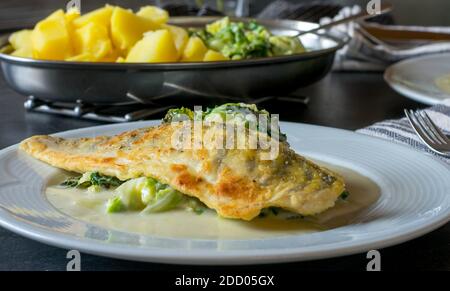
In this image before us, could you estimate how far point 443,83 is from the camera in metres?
2.54

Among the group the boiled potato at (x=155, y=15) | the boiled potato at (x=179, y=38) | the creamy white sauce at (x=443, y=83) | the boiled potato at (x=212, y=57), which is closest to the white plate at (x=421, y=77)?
the creamy white sauce at (x=443, y=83)

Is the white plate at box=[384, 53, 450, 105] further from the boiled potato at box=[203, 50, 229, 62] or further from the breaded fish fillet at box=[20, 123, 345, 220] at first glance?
the breaded fish fillet at box=[20, 123, 345, 220]

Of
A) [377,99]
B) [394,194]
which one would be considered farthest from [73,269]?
[377,99]

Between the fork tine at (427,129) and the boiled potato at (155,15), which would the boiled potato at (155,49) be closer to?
the boiled potato at (155,15)

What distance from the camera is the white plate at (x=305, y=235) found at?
1069mm

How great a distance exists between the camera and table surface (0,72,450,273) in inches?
47.5

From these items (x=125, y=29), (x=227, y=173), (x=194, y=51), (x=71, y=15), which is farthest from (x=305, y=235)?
(x=71, y=15)

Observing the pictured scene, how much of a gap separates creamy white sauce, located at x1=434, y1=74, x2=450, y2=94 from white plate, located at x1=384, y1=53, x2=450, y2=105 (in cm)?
1

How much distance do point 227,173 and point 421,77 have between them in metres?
1.50

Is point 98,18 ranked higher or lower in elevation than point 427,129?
higher

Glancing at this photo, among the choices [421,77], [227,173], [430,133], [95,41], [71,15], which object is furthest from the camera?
[421,77]

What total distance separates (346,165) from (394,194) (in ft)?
0.77

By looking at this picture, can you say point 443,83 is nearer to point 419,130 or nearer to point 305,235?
point 419,130

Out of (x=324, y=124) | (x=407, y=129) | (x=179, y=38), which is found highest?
(x=179, y=38)
